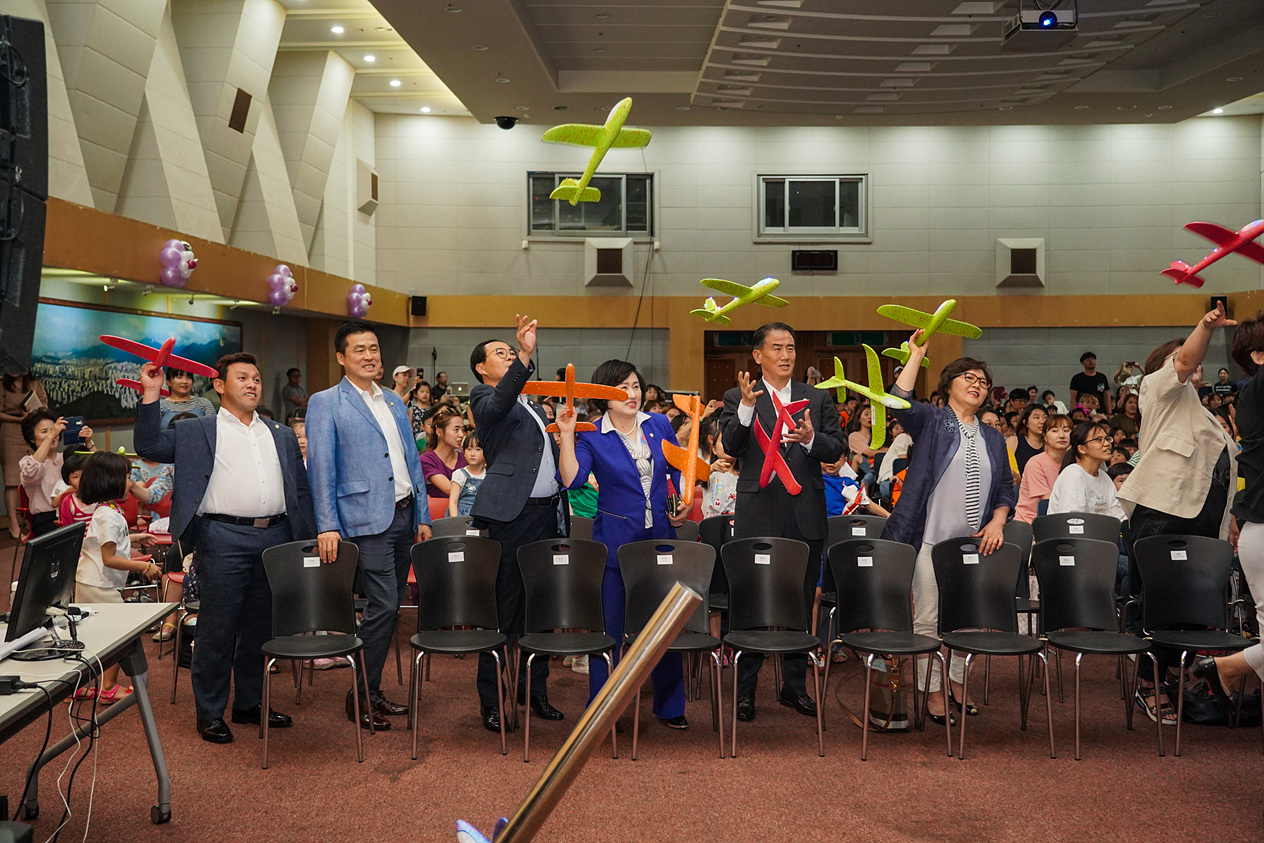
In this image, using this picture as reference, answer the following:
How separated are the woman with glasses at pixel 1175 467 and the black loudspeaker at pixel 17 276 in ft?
13.5

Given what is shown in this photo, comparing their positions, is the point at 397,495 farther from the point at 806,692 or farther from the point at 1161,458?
the point at 1161,458

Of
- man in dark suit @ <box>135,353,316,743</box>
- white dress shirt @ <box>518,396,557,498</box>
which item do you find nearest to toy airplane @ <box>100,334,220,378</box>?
man in dark suit @ <box>135,353,316,743</box>

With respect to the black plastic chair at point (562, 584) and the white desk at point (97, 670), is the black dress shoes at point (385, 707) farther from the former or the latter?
the white desk at point (97, 670)

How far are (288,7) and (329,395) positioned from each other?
966cm

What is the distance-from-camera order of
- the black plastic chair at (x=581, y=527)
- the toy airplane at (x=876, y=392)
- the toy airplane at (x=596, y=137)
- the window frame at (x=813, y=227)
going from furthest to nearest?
the window frame at (x=813, y=227)
the black plastic chair at (x=581, y=527)
the toy airplane at (x=596, y=137)
the toy airplane at (x=876, y=392)

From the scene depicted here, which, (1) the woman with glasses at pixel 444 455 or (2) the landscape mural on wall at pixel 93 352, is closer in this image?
(1) the woman with glasses at pixel 444 455

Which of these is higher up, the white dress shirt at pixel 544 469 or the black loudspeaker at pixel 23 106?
the black loudspeaker at pixel 23 106

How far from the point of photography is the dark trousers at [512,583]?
14.7 feet

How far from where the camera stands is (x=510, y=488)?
14.7 feet

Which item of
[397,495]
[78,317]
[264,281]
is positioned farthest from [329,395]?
[264,281]

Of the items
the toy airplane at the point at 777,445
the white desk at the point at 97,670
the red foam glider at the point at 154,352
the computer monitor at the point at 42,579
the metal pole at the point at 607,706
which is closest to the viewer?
the metal pole at the point at 607,706

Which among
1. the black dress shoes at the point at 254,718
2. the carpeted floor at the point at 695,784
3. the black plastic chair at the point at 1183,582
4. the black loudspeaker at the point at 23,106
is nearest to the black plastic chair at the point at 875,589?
the carpeted floor at the point at 695,784

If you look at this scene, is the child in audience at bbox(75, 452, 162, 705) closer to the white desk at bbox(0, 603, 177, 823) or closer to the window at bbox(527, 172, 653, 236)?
the white desk at bbox(0, 603, 177, 823)

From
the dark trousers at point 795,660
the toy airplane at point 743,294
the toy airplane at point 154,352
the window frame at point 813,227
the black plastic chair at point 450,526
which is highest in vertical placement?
the window frame at point 813,227
